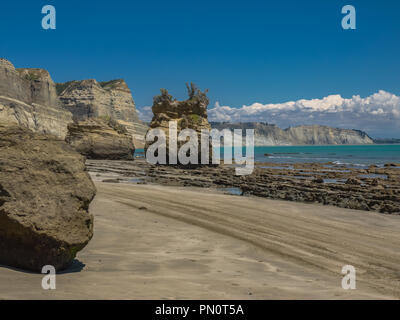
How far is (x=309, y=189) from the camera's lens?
70.7ft

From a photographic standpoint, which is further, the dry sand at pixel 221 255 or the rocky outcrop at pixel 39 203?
the rocky outcrop at pixel 39 203

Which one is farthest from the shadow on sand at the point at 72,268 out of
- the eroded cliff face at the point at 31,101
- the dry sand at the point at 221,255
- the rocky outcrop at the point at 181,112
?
the eroded cliff face at the point at 31,101

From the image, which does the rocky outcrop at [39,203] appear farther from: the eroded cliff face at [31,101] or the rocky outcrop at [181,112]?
the eroded cliff face at [31,101]

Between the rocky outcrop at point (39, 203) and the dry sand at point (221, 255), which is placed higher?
the rocky outcrop at point (39, 203)

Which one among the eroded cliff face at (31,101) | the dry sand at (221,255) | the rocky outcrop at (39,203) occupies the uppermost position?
the eroded cliff face at (31,101)

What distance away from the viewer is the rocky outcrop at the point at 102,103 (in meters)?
120

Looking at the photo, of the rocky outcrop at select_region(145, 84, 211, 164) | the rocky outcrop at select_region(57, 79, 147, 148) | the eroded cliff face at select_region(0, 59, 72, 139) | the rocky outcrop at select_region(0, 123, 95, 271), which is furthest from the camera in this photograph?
the rocky outcrop at select_region(57, 79, 147, 148)

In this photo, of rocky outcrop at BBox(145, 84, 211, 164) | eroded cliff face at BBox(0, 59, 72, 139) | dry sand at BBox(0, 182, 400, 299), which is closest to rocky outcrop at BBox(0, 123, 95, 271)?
dry sand at BBox(0, 182, 400, 299)

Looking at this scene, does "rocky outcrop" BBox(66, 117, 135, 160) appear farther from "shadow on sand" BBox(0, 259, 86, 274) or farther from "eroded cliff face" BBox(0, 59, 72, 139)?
"shadow on sand" BBox(0, 259, 86, 274)

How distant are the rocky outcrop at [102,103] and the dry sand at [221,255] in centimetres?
10415

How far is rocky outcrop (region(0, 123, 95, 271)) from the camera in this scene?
182 inches

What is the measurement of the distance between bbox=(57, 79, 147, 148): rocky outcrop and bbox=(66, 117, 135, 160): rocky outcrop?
2505 inches
